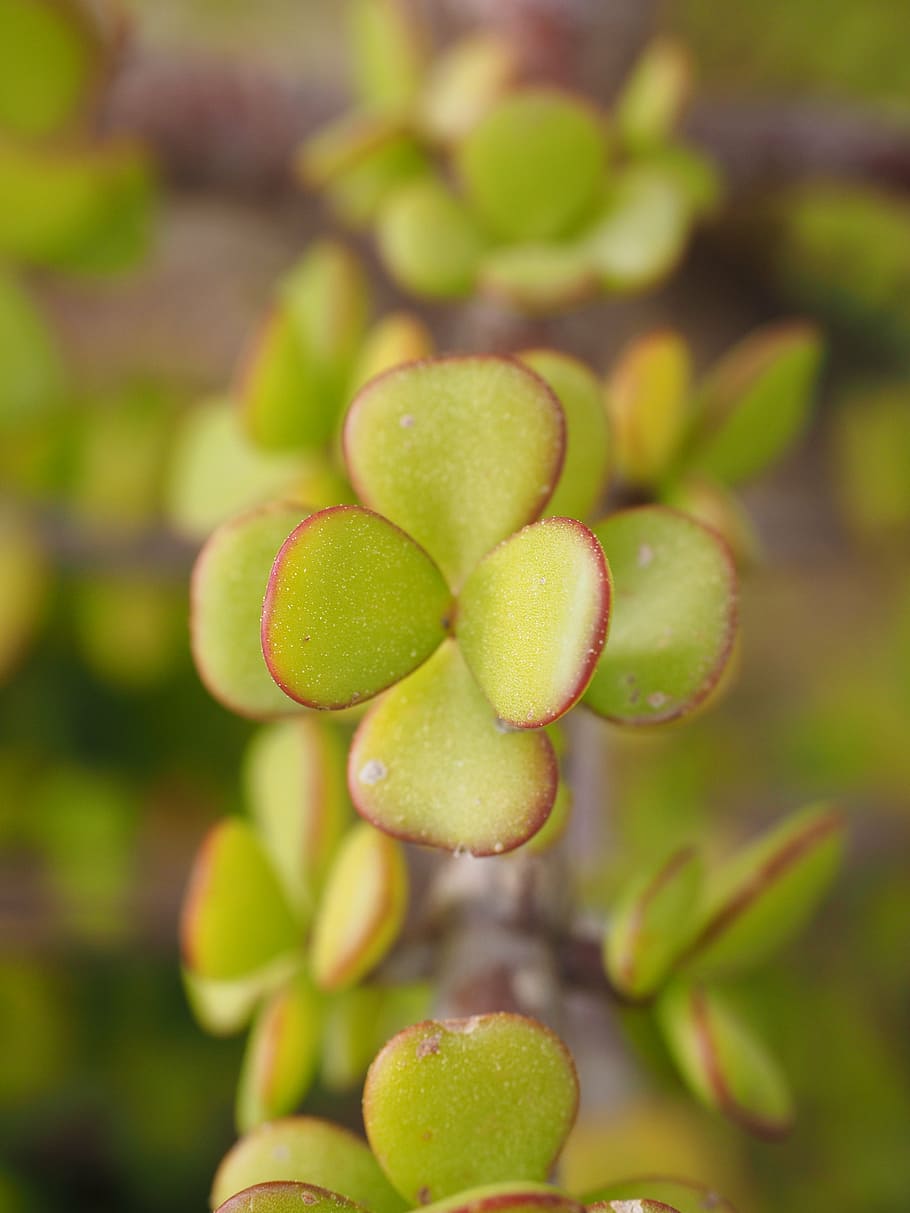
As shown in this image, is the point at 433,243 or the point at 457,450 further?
the point at 433,243

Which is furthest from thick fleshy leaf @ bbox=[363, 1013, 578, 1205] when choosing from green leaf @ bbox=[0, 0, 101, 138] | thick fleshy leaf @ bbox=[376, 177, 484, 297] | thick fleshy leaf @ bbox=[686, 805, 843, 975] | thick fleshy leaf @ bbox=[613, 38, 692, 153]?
green leaf @ bbox=[0, 0, 101, 138]

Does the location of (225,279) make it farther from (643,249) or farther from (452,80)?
(643,249)

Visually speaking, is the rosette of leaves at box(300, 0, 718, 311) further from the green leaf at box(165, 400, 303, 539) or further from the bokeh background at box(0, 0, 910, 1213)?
the bokeh background at box(0, 0, 910, 1213)

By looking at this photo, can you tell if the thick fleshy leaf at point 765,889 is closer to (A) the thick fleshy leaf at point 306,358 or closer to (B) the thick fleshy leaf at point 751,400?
(B) the thick fleshy leaf at point 751,400

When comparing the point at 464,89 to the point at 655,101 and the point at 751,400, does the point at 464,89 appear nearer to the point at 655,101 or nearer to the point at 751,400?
the point at 655,101

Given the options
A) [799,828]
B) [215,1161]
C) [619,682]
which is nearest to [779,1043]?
[215,1161]

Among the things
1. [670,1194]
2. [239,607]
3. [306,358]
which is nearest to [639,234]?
[306,358]

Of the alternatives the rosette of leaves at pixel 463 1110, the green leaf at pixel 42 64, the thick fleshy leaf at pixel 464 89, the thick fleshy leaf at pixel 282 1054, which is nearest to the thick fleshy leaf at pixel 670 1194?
the rosette of leaves at pixel 463 1110
